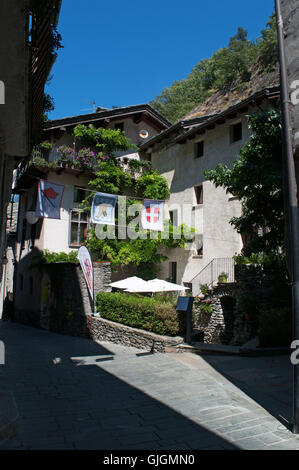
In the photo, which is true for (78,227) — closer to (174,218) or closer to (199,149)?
(174,218)

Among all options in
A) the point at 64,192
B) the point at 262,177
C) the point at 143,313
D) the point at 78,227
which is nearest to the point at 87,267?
the point at 78,227

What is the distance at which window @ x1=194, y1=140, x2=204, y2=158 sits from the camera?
2006 centimetres

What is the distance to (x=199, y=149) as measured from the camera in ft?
66.4

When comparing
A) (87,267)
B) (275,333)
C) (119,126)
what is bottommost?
(275,333)

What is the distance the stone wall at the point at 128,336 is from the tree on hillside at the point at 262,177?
3649 mm

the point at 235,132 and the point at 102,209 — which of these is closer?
the point at 102,209

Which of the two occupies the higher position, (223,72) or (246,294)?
(223,72)

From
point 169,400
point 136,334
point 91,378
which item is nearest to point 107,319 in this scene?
point 136,334

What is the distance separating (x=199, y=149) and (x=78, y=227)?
26.1 ft

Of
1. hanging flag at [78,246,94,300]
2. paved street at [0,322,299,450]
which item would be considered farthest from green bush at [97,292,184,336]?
paved street at [0,322,299,450]

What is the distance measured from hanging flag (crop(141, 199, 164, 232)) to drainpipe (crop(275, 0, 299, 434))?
1081 cm

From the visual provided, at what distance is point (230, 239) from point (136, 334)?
7295 millimetres

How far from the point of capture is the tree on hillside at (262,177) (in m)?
8.72

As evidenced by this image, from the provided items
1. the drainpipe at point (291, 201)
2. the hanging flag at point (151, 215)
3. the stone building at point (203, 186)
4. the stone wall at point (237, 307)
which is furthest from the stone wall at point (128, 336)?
the drainpipe at point (291, 201)
